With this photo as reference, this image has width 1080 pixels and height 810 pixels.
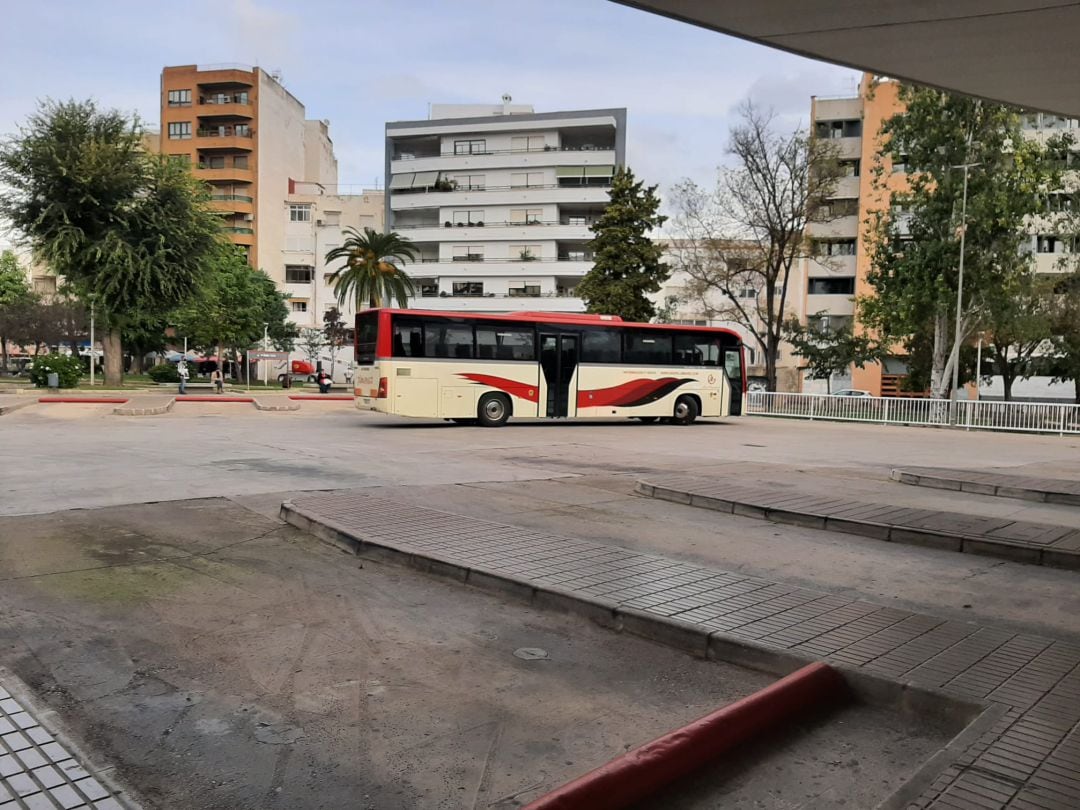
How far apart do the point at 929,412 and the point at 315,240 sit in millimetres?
58986

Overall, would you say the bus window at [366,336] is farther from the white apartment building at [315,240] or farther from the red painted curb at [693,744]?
the white apartment building at [315,240]

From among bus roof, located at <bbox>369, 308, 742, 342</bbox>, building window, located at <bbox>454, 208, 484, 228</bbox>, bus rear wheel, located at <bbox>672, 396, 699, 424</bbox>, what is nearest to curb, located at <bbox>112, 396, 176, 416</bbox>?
bus roof, located at <bbox>369, 308, 742, 342</bbox>

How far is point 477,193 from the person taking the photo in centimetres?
6656

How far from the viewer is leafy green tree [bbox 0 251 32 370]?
62.5 metres

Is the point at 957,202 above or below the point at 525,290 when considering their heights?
above

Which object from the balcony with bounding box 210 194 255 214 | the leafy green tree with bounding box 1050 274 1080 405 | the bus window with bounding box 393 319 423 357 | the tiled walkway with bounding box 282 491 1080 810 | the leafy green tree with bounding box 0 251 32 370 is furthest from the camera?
the balcony with bounding box 210 194 255 214

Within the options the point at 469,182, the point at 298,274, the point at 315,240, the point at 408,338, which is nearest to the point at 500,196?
the point at 469,182

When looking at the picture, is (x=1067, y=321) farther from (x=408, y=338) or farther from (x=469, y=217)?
(x=469, y=217)

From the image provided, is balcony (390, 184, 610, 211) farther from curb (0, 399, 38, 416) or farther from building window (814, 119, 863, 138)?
curb (0, 399, 38, 416)

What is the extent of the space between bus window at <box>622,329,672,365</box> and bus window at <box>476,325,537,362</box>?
3.06m

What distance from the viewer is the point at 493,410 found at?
22.8m

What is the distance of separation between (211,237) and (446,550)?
124ft

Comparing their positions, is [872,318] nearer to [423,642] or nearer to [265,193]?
[423,642]

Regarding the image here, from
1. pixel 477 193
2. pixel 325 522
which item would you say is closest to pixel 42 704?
pixel 325 522
